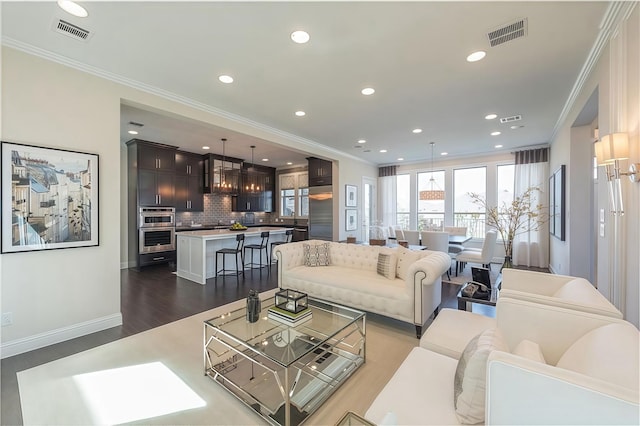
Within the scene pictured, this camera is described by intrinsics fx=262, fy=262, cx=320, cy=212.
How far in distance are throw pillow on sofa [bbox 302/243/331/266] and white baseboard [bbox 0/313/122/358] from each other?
8.24ft

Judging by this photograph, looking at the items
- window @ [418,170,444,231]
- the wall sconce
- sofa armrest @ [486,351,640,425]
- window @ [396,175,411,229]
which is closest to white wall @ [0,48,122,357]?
sofa armrest @ [486,351,640,425]

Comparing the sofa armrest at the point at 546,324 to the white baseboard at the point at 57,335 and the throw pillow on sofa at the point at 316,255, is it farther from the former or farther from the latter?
the white baseboard at the point at 57,335

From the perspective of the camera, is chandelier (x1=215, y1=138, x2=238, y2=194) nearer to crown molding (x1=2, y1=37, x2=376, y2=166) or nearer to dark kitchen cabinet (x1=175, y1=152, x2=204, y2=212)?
dark kitchen cabinet (x1=175, y1=152, x2=204, y2=212)

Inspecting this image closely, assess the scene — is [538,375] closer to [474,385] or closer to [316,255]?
[474,385]

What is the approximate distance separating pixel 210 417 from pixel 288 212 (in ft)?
26.4

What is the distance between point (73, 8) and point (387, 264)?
3971 mm

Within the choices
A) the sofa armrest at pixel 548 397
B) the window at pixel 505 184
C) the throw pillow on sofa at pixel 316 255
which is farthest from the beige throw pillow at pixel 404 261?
the window at pixel 505 184

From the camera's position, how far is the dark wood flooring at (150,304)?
2.21m

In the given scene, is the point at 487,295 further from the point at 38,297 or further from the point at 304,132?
the point at 38,297

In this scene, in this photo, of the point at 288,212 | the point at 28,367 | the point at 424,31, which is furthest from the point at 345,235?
the point at 28,367

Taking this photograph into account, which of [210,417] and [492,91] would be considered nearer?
[210,417]

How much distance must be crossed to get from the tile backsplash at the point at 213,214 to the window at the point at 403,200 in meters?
5.37

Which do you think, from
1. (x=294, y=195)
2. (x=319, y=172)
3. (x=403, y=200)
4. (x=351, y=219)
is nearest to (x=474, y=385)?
(x=351, y=219)

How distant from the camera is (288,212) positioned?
970 cm
